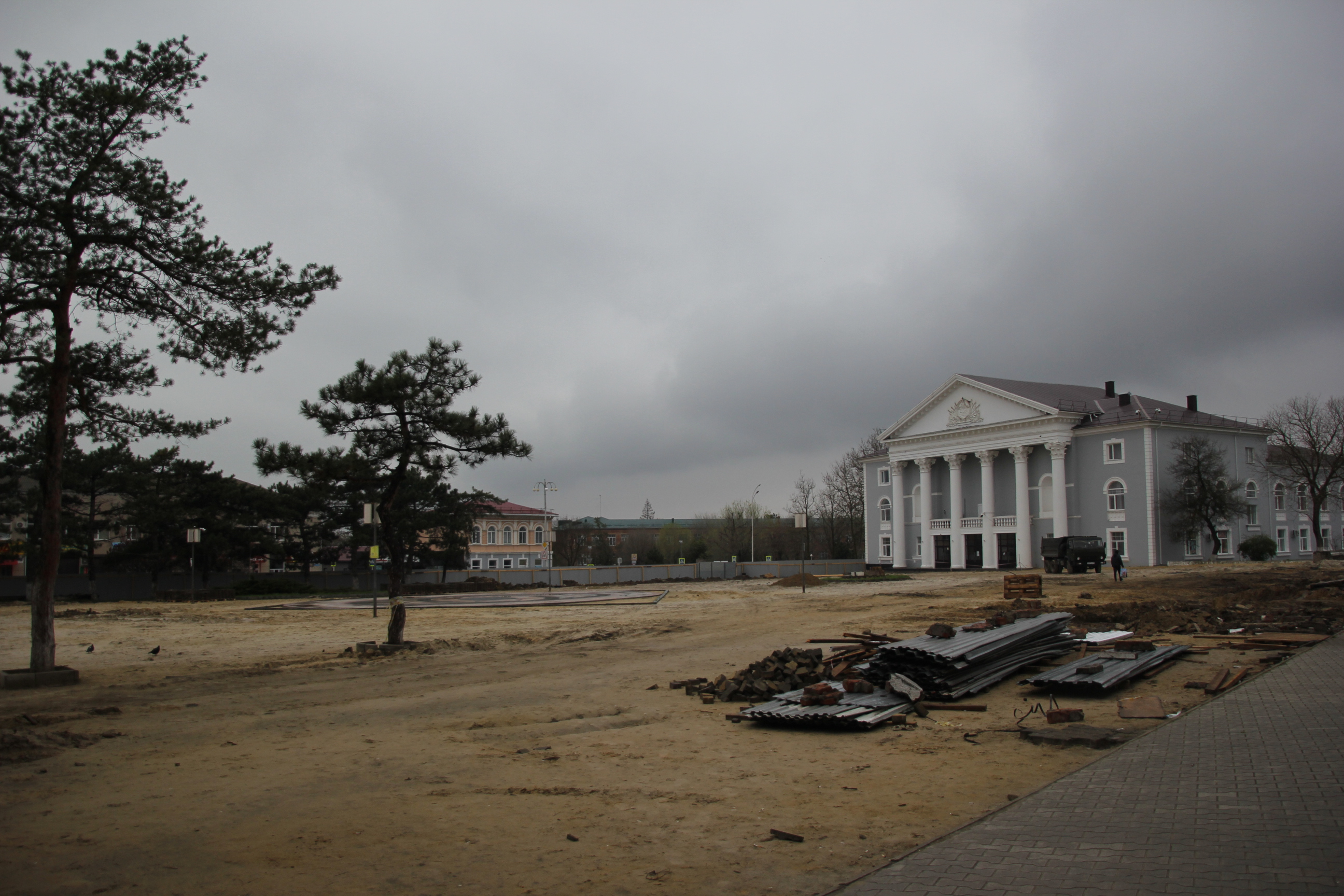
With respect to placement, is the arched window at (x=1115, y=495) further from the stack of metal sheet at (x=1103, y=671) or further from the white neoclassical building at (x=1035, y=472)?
the stack of metal sheet at (x=1103, y=671)

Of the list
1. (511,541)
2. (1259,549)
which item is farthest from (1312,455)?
(511,541)

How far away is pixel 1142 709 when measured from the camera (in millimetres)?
9898

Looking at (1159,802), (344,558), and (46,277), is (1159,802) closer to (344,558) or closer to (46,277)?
(46,277)

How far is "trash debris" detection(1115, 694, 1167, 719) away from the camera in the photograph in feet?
32.0

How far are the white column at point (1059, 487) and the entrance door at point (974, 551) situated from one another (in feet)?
26.2

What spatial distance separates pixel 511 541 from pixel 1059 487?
63.3 metres

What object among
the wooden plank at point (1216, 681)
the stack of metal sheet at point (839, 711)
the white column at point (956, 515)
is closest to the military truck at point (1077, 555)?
the white column at point (956, 515)

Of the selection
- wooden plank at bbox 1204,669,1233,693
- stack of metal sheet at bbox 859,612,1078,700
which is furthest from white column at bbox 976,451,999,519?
wooden plank at bbox 1204,669,1233,693

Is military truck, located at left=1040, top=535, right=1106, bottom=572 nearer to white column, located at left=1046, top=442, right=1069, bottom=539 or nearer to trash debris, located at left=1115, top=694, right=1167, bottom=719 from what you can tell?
white column, located at left=1046, top=442, right=1069, bottom=539

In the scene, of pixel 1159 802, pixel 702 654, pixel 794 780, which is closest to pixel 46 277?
pixel 702 654

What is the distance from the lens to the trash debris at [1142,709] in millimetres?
9758

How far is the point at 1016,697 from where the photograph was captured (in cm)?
1148

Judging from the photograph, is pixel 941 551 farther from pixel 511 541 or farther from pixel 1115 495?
pixel 511 541

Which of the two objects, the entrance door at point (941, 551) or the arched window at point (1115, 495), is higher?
the arched window at point (1115, 495)
